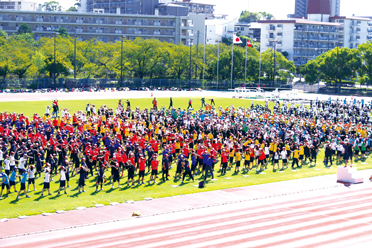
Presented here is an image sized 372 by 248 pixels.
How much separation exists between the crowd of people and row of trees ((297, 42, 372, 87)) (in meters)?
48.6

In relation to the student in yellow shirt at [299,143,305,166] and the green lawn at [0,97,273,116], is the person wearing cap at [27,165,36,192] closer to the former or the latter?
the student in yellow shirt at [299,143,305,166]

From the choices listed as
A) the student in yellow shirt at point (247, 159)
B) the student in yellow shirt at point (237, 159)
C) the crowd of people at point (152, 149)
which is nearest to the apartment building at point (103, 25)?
the crowd of people at point (152, 149)

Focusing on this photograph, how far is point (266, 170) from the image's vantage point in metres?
26.1

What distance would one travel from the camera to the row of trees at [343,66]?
80.2 m

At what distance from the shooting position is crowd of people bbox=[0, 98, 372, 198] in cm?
2175

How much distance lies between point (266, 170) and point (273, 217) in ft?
28.0

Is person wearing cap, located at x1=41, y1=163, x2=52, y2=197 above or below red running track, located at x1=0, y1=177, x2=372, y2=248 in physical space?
above

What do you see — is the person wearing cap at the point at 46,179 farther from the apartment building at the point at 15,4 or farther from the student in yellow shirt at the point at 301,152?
the apartment building at the point at 15,4

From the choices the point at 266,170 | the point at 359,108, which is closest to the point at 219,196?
the point at 266,170

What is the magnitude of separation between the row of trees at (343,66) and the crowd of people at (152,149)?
4863 cm

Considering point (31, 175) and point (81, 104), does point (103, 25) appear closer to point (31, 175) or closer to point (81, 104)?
point (81, 104)

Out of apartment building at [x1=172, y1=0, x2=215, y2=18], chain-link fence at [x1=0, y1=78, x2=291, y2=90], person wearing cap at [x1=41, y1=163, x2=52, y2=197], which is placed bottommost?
person wearing cap at [x1=41, y1=163, x2=52, y2=197]

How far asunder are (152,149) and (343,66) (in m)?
66.9

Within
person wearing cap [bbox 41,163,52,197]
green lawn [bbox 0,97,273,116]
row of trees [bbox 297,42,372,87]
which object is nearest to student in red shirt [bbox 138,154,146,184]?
person wearing cap [bbox 41,163,52,197]
